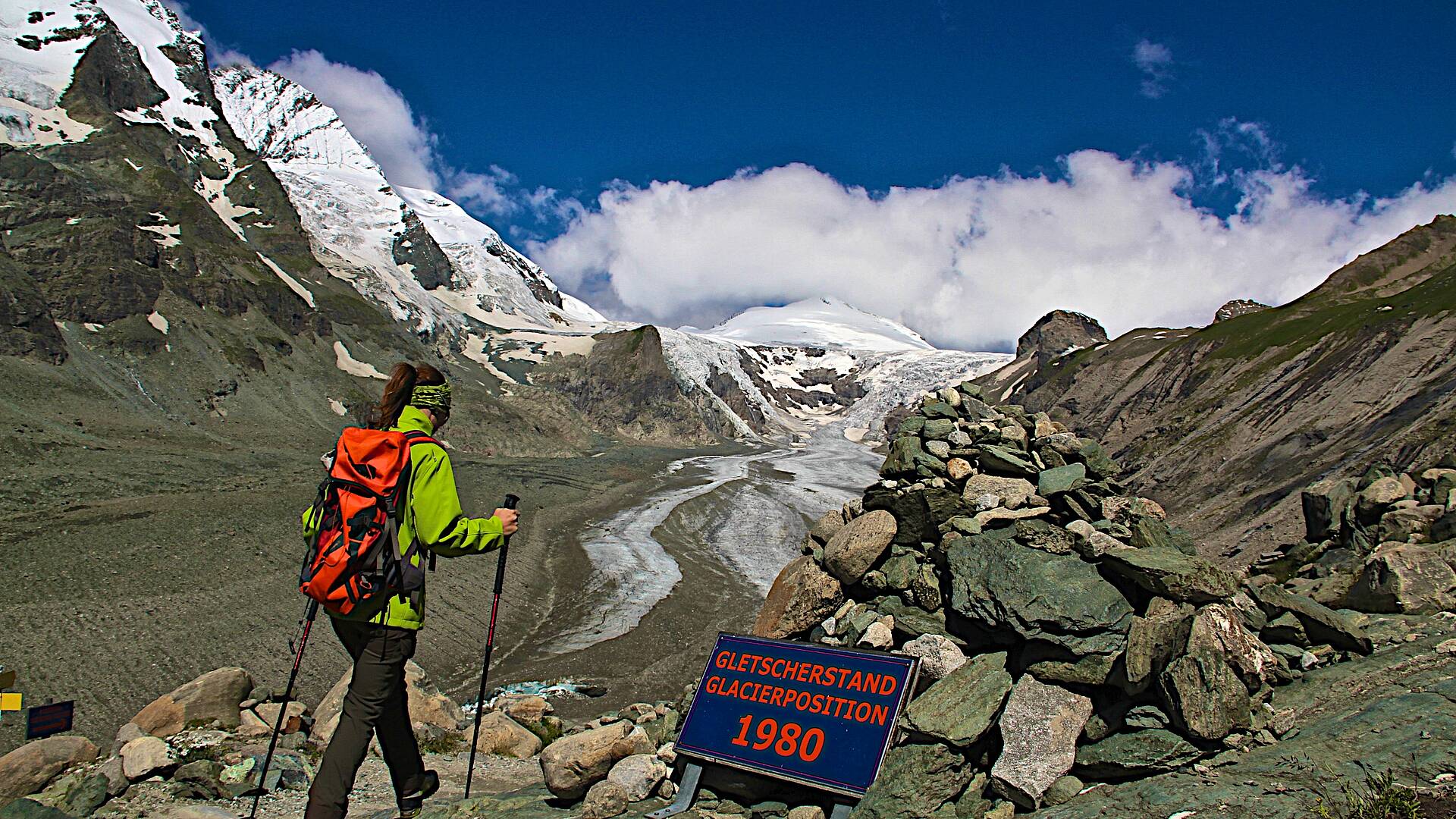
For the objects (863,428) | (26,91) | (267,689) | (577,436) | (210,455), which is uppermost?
(26,91)

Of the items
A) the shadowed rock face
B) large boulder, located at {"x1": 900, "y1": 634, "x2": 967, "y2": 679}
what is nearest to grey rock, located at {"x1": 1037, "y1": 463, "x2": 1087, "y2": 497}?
large boulder, located at {"x1": 900, "y1": 634, "x2": 967, "y2": 679}

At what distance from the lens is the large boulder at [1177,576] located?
249 inches

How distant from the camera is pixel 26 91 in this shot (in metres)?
78.3

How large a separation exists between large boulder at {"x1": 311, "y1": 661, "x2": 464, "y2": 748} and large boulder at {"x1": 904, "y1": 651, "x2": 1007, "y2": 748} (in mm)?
6170

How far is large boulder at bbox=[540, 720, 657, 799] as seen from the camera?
23.4ft

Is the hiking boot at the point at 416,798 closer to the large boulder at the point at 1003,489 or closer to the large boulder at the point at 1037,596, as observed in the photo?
the large boulder at the point at 1037,596

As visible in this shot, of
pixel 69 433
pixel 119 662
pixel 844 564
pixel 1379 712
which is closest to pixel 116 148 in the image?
pixel 69 433

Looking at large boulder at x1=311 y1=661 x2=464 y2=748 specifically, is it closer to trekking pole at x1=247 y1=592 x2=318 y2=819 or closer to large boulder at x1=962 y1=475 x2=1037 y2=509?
trekking pole at x1=247 y1=592 x2=318 y2=819

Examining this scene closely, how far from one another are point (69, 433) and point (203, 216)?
4326 centimetres

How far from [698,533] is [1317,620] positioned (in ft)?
130

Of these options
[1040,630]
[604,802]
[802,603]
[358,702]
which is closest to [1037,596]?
[1040,630]

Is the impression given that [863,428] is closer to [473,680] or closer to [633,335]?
[633,335]

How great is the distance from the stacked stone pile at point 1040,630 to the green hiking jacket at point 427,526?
3725 mm

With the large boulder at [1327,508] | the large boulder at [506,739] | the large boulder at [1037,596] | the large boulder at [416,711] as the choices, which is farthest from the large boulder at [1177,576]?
the large boulder at [416,711]
